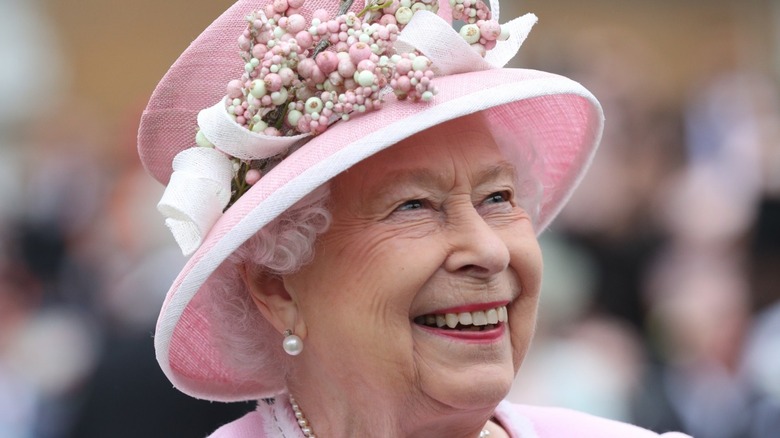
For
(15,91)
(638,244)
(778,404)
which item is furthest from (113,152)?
(778,404)

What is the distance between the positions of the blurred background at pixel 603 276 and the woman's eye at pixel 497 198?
2293mm

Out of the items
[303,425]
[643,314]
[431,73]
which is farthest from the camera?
[643,314]

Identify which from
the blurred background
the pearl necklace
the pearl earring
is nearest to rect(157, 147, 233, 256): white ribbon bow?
the pearl earring

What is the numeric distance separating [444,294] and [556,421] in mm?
638

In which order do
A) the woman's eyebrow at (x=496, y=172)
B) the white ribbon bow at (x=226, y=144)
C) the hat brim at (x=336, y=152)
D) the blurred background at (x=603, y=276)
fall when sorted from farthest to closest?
1. the blurred background at (x=603, y=276)
2. the woman's eyebrow at (x=496, y=172)
3. the white ribbon bow at (x=226, y=144)
4. the hat brim at (x=336, y=152)

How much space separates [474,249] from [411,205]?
0.57 ft

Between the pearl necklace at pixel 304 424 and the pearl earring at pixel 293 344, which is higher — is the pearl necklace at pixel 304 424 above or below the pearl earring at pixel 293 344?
below

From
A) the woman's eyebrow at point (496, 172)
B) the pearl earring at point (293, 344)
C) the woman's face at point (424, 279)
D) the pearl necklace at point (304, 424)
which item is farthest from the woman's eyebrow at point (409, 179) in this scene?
the pearl necklace at point (304, 424)

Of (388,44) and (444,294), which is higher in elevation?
(388,44)

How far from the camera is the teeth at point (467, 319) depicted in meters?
2.52

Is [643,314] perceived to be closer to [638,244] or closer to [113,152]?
[638,244]

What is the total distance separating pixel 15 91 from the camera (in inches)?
330

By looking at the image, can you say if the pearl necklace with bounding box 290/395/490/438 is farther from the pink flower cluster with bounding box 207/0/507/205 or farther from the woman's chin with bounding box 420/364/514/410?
the pink flower cluster with bounding box 207/0/507/205

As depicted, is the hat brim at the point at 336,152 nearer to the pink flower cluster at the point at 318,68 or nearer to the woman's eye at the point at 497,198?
the pink flower cluster at the point at 318,68
